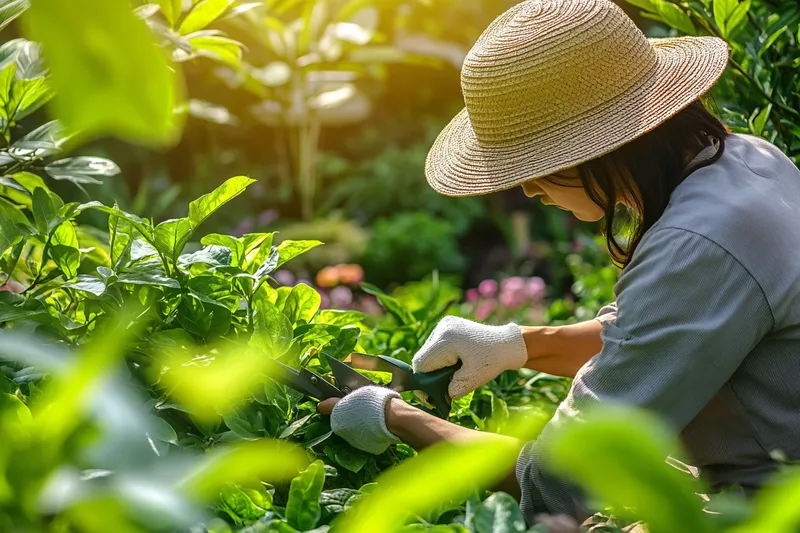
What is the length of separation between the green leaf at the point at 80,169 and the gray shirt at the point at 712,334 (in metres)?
0.76

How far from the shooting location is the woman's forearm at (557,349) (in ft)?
5.26

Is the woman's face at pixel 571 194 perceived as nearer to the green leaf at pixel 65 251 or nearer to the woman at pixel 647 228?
the woman at pixel 647 228

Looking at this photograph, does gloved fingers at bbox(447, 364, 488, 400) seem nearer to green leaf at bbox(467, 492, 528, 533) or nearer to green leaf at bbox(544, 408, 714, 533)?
green leaf at bbox(467, 492, 528, 533)

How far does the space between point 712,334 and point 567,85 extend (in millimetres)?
417

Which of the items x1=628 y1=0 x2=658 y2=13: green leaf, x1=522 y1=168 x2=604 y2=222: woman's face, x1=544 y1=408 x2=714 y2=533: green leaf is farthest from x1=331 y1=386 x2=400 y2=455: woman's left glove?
x1=628 y1=0 x2=658 y2=13: green leaf

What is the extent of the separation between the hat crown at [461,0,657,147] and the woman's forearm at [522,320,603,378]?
0.40 m

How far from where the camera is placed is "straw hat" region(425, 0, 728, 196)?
126 centimetres

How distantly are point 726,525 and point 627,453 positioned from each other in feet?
0.64

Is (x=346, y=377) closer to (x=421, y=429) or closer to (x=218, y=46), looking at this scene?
(x=421, y=429)

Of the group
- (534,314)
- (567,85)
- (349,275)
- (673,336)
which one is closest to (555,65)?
(567,85)

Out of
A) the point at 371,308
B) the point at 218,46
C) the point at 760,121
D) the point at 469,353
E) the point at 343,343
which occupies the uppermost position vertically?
the point at 218,46

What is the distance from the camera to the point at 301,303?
128 centimetres

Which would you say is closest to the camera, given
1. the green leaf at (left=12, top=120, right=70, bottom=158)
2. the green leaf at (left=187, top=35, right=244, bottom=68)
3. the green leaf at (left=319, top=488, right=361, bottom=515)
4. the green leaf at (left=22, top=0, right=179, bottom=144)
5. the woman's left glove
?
the green leaf at (left=22, top=0, right=179, bottom=144)

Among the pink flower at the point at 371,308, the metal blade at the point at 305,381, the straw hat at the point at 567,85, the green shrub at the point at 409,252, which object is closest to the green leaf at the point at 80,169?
the metal blade at the point at 305,381
